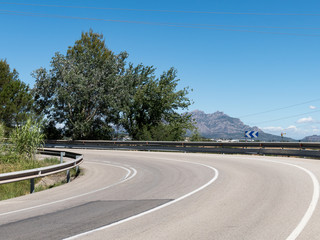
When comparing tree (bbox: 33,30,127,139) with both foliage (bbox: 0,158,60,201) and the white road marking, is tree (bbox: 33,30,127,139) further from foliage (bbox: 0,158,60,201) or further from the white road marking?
the white road marking

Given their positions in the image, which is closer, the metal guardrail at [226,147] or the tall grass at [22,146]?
the tall grass at [22,146]

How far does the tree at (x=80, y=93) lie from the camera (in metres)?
44.0

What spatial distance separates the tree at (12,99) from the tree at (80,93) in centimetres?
283

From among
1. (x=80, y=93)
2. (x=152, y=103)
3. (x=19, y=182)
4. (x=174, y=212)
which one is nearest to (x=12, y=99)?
(x=80, y=93)

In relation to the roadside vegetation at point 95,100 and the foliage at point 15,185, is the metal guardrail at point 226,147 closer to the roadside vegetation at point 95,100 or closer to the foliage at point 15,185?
the roadside vegetation at point 95,100

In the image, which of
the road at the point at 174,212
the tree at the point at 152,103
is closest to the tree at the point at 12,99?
the tree at the point at 152,103

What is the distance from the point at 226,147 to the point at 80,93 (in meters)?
23.9

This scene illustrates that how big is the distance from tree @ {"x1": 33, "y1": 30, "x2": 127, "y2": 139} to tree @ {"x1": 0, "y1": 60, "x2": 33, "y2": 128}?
283 centimetres

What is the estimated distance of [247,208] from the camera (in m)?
7.18

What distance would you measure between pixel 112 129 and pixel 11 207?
39182mm

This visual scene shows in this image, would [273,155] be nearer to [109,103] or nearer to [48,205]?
[48,205]

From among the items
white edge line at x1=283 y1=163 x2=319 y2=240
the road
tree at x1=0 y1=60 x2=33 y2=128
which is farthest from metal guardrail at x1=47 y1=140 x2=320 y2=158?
white edge line at x1=283 y1=163 x2=319 y2=240

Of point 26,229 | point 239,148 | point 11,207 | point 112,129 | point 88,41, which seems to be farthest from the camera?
point 88,41

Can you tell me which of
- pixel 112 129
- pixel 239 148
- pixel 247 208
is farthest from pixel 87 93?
pixel 247 208
